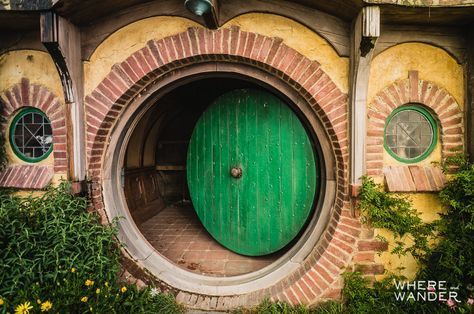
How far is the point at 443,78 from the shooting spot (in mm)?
2551

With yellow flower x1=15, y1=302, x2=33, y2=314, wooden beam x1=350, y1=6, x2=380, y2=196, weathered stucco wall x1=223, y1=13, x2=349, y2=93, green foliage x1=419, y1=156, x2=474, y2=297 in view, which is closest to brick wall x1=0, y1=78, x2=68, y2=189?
yellow flower x1=15, y1=302, x2=33, y2=314

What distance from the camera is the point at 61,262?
7.67 ft

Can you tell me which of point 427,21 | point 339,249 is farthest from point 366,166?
point 427,21

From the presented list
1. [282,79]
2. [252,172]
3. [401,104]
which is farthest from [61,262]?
[401,104]

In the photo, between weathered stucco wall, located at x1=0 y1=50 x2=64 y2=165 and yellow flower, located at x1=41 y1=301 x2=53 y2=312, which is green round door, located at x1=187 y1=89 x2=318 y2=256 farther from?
yellow flower, located at x1=41 y1=301 x2=53 y2=312

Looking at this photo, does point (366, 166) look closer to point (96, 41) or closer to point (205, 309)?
point (205, 309)

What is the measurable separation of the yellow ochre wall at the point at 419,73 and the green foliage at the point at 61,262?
2.48 m

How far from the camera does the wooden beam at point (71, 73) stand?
2.40 m

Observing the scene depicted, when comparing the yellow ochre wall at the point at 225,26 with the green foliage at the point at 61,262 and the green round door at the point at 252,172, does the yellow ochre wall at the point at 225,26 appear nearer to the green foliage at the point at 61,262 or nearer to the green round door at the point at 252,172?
the green round door at the point at 252,172

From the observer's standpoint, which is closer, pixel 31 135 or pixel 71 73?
pixel 71 73

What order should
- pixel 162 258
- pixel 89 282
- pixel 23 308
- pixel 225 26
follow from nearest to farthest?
1. pixel 23 308
2. pixel 89 282
3. pixel 225 26
4. pixel 162 258

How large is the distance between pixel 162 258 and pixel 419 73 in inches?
132

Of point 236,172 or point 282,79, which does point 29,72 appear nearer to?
point 236,172

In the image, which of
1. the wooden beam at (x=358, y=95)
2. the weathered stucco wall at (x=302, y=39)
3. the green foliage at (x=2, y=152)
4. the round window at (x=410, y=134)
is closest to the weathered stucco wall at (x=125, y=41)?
the weathered stucco wall at (x=302, y=39)
